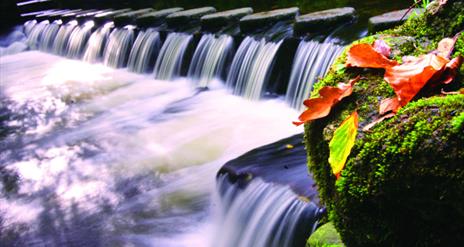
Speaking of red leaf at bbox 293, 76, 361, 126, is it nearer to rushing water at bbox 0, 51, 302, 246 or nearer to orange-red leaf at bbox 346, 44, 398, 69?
orange-red leaf at bbox 346, 44, 398, 69

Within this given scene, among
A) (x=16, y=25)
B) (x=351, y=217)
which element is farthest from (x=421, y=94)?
(x=16, y=25)

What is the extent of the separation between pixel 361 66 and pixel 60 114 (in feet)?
25.4

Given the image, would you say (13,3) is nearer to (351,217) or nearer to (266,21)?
(266,21)

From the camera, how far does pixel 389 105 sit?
1.74 m

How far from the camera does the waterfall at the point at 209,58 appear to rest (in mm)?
8094

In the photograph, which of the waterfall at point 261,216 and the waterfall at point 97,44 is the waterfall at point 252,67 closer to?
the waterfall at point 261,216

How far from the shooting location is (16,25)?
19031 mm

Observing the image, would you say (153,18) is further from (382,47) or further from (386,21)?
(382,47)

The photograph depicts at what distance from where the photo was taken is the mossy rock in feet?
6.46

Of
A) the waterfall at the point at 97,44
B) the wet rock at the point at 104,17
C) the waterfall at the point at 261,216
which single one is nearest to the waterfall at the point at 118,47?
the waterfall at the point at 97,44

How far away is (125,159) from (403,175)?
200 inches

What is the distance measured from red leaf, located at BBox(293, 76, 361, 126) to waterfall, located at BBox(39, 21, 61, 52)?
50.9 ft

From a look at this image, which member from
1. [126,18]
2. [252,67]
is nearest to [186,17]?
[126,18]

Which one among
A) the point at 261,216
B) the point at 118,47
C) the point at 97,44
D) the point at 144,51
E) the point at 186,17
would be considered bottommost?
the point at 261,216
